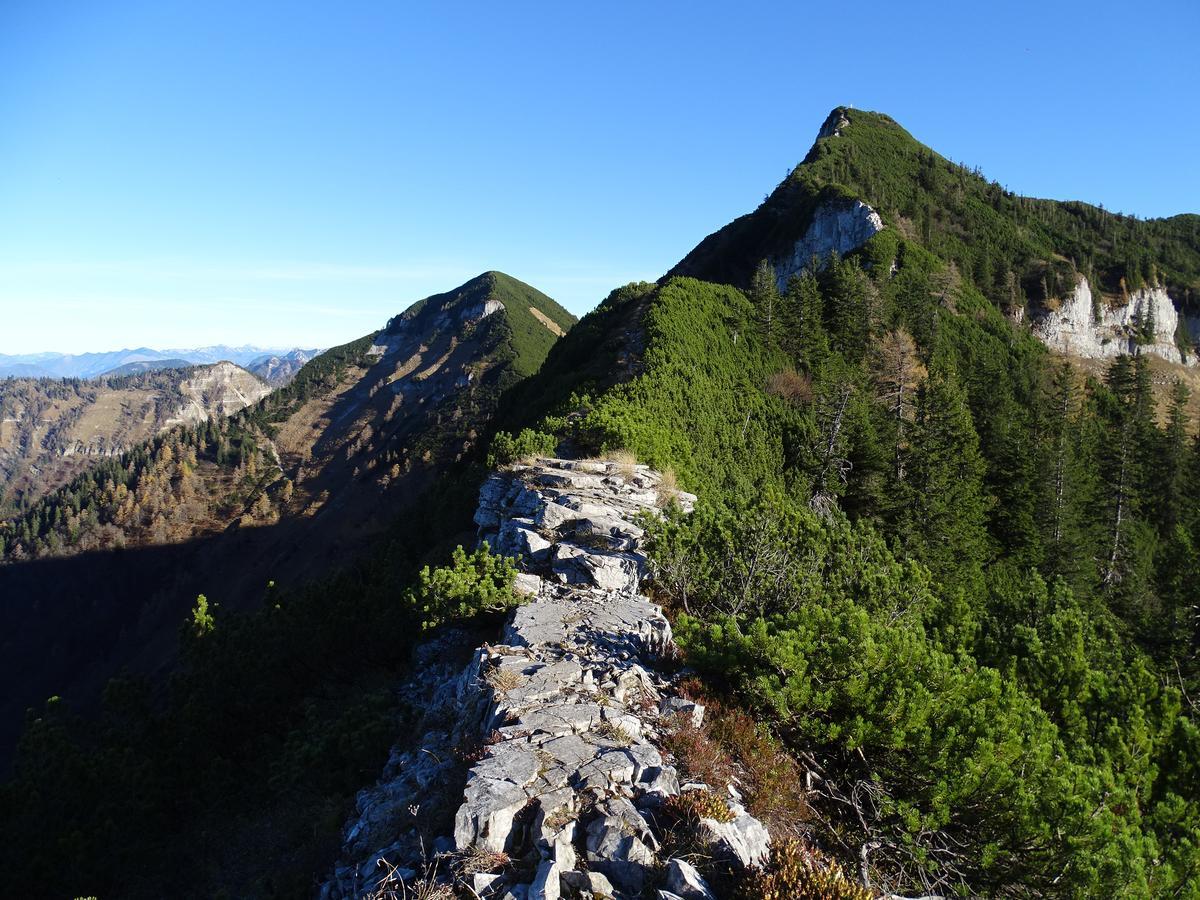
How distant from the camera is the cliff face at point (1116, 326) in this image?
255 feet

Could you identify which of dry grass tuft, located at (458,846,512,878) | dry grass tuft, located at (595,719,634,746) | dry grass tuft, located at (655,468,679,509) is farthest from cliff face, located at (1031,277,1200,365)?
dry grass tuft, located at (458,846,512,878)

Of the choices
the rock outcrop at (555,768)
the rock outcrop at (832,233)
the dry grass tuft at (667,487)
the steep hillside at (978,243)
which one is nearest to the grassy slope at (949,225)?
the steep hillside at (978,243)

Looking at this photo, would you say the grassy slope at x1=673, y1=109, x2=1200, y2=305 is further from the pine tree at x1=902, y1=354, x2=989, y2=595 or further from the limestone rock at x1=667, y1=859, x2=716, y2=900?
the limestone rock at x1=667, y1=859, x2=716, y2=900

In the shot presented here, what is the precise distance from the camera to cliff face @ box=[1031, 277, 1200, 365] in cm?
7762

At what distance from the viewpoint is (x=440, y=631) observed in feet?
38.8

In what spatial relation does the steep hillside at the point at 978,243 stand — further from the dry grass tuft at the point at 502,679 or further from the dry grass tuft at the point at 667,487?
the dry grass tuft at the point at 502,679

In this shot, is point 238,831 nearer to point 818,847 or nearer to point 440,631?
point 440,631

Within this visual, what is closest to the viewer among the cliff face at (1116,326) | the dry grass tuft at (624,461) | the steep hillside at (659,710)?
the steep hillside at (659,710)

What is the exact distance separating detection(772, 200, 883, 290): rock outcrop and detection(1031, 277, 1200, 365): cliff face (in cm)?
2654

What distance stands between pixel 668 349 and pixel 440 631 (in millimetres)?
19043

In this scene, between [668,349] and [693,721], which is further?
[668,349]

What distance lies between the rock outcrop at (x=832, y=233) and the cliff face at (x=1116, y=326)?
87.1ft

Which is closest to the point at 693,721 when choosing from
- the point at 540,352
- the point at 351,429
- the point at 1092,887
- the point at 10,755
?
the point at 1092,887

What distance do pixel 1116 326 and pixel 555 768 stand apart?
345 feet
